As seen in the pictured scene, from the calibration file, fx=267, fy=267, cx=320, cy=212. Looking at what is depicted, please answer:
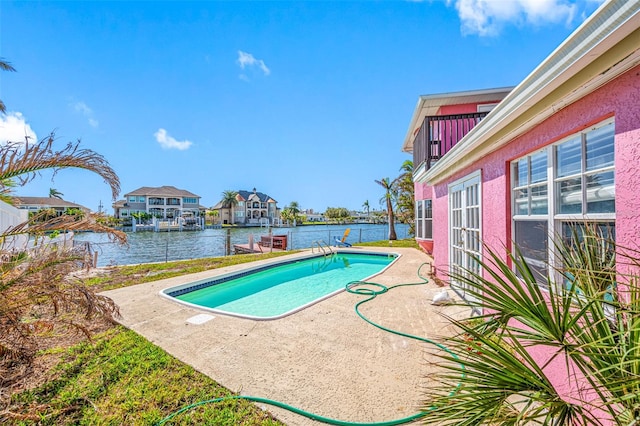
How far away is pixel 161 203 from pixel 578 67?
67108 mm

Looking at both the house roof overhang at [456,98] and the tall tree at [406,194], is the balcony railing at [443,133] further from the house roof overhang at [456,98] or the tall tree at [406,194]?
the tall tree at [406,194]

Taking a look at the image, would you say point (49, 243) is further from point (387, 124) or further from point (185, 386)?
point (387, 124)

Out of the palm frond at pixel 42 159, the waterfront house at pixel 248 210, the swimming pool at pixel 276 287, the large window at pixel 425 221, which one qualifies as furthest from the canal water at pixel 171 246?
the waterfront house at pixel 248 210

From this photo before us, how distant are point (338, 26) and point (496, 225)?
10240 millimetres

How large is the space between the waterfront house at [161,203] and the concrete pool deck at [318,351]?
58.8 m

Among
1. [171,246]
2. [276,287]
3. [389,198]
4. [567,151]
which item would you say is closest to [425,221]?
[276,287]

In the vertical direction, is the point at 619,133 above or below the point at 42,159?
below

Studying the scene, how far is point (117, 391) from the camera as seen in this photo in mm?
3279

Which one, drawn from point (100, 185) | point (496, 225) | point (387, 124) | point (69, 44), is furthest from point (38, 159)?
point (387, 124)

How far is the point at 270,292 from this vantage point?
30.4 ft

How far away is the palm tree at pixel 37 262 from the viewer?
320 centimetres

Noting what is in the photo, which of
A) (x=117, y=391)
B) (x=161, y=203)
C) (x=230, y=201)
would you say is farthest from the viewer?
(x=230, y=201)

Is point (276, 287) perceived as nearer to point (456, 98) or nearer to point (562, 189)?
point (562, 189)

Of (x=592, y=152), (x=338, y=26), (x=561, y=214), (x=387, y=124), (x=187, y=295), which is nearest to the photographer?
(x=592, y=152)
